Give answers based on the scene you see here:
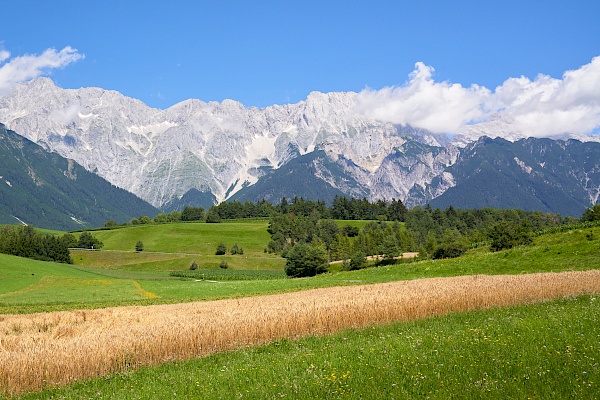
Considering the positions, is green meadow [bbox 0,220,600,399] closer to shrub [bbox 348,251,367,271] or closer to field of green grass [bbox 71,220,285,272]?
shrub [bbox 348,251,367,271]

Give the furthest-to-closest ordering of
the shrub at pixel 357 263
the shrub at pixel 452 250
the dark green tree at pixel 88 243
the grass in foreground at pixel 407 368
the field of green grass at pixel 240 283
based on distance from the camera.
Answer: the dark green tree at pixel 88 243 → the shrub at pixel 357 263 → the shrub at pixel 452 250 → the field of green grass at pixel 240 283 → the grass in foreground at pixel 407 368

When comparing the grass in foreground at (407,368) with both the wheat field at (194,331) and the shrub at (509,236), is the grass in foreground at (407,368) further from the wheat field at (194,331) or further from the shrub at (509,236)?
the shrub at (509,236)

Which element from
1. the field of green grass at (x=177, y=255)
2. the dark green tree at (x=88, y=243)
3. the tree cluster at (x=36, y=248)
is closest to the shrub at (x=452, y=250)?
the field of green grass at (x=177, y=255)

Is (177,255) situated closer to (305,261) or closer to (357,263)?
(305,261)

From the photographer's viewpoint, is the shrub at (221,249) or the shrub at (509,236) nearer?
the shrub at (509,236)

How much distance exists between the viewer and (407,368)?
12.9 metres

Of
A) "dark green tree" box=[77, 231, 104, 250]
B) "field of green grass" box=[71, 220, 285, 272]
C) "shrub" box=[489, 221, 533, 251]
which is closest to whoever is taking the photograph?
"shrub" box=[489, 221, 533, 251]

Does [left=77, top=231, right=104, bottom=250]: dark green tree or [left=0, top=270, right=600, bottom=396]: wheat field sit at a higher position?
[left=77, top=231, right=104, bottom=250]: dark green tree

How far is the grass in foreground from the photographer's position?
443 inches

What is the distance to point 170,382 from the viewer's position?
13805 millimetres

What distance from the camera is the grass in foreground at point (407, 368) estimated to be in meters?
11.2

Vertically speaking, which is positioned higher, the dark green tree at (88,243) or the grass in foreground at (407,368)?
the dark green tree at (88,243)

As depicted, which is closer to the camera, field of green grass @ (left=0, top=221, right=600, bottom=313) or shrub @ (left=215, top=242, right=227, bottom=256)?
field of green grass @ (left=0, top=221, right=600, bottom=313)

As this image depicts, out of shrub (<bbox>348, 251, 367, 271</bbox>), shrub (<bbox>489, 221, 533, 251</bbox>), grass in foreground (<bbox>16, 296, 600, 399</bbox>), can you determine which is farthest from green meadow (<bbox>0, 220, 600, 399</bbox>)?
shrub (<bbox>348, 251, 367, 271</bbox>)
